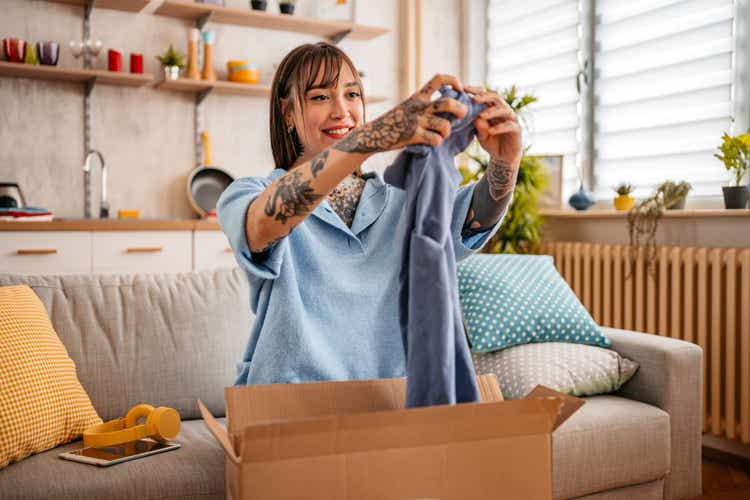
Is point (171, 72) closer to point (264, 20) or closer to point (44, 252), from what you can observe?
point (264, 20)

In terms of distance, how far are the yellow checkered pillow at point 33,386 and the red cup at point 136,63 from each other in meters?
2.51

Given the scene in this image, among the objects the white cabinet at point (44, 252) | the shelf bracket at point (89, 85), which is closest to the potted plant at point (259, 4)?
the shelf bracket at point (89, 85)

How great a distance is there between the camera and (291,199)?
96cm

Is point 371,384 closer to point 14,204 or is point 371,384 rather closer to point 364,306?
point 364,306

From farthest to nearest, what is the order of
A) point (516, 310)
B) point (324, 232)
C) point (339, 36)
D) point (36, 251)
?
point (339, 36), point (36, 251), point (516, 310), point (324, 232)

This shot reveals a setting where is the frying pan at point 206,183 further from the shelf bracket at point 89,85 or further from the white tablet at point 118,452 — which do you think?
the white tablet at point 118,452

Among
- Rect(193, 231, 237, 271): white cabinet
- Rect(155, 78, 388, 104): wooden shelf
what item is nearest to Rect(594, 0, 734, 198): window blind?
Rect(155, 78, 388, 104): wooden shelf

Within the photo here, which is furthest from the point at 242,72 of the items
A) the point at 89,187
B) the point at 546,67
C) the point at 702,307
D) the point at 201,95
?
the point at 702,307

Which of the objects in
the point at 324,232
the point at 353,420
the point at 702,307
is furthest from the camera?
the point at 702,307

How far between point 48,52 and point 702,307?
3.33 m

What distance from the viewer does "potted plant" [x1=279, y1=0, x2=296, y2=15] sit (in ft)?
13.9

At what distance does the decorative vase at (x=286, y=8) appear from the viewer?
4238 mm

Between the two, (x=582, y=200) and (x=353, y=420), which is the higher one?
(x=582, y=200)

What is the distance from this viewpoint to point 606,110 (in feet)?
12.8
